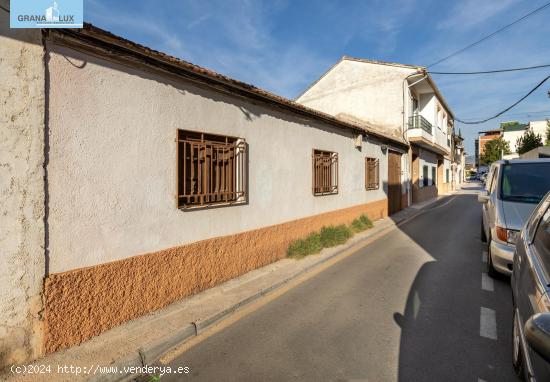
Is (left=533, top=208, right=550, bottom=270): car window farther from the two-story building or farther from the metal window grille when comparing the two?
the metal window grille

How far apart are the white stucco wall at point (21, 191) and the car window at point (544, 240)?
4.27m

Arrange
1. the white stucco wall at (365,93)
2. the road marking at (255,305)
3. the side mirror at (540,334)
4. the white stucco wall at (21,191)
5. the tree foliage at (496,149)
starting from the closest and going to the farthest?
the side mirror at (540,334) < the white stucco wall at (21,191) < the road marking at (255,305) < the white stucco wall at (365,93) < the tree foliage at (496,149)

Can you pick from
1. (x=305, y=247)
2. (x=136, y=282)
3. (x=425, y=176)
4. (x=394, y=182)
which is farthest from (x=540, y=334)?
(x=425, y=176)

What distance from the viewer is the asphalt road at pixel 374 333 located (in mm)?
2879

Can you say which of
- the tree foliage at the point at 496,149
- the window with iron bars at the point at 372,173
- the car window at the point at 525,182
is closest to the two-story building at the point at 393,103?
the window with iron bars at the point at 372,173

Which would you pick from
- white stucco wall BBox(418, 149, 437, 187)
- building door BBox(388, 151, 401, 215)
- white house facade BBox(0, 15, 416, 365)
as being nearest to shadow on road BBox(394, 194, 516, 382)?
white house facade BBox(0, 15, 416, 365)

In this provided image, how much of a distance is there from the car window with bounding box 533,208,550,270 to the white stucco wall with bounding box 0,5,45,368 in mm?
4274

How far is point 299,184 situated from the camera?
7.22 m

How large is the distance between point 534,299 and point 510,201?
3.85m

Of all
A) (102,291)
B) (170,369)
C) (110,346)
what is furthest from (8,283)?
(170,369)

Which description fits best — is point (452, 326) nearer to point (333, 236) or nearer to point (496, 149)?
point (333, 236)

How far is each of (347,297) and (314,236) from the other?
298 centimetres

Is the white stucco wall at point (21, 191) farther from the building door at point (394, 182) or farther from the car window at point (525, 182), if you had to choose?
the building door at point (394, 182)

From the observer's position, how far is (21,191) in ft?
9.37
